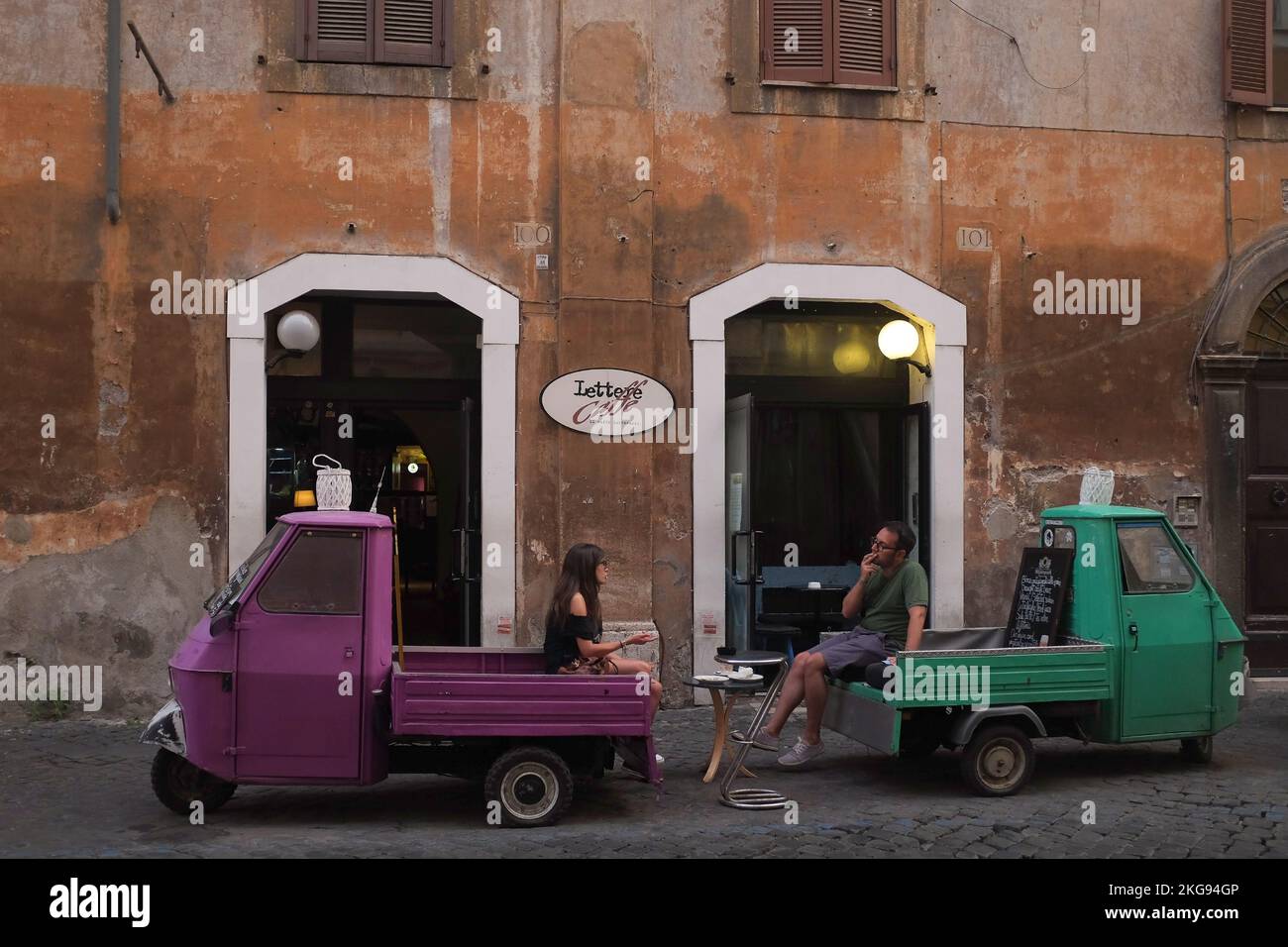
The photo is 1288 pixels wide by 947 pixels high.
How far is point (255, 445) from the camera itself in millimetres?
10688

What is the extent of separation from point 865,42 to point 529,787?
23.8 ft

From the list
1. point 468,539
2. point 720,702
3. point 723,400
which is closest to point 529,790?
point 720,702

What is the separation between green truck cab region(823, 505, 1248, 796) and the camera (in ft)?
25.7

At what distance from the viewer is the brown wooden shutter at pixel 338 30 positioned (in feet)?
35.6

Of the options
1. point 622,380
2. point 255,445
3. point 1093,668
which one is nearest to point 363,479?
point 255,445

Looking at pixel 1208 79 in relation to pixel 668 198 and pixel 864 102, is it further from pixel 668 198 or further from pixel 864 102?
pixel 668 198

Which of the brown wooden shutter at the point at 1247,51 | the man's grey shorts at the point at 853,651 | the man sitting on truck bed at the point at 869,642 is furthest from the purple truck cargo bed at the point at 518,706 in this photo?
the brown wooden shutter at the point at 1247,51

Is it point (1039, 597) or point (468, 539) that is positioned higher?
point (468, 539)

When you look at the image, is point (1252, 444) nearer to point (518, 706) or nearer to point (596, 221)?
point (596, 221)

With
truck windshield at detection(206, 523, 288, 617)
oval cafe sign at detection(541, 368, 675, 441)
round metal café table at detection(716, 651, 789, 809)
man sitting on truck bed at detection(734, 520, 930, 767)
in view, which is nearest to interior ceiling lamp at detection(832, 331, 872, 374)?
oval cafe sign at detection(541, 368, 675, 441)

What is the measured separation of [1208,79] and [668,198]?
489 centimetres

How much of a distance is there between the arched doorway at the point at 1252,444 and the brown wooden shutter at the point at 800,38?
3989 mm

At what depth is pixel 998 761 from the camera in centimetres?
794

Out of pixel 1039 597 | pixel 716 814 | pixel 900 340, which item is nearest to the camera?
pixel 716 814
